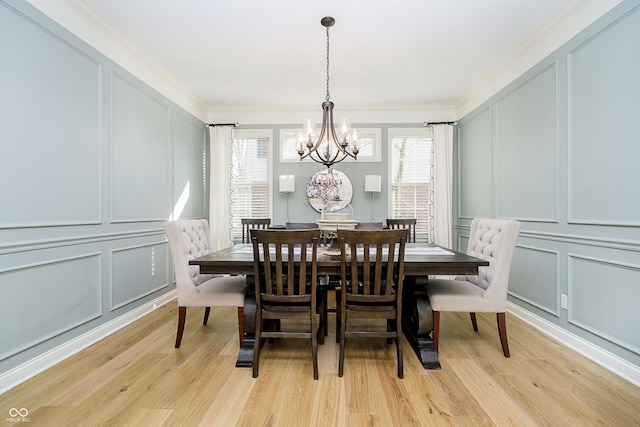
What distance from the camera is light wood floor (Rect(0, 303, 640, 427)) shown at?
1.58 meters

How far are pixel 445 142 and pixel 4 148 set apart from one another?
479 cm

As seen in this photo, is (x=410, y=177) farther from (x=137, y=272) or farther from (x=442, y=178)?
(x=137, y=272)

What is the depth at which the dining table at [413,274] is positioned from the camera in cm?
205

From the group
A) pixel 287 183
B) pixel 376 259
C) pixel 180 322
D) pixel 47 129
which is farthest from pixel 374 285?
pixel 287 183

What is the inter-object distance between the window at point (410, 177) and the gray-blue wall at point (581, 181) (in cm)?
136

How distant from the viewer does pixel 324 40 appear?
9.48 feet

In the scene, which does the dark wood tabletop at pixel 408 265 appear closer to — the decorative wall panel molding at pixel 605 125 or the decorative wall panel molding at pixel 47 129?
the decorative wall panel molding at pixel 605 125

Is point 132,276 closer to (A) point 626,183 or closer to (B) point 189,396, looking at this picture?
(B) point 189,396

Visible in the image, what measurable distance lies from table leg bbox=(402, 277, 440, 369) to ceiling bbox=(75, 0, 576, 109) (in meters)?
2.21

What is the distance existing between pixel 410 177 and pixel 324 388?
3.65m

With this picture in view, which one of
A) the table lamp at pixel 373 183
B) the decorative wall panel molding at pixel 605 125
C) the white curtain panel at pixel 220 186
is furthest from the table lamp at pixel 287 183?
the decorative wall panel molding at pixel 605 125

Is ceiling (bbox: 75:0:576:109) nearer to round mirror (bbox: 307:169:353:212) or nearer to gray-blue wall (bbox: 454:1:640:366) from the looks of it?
gray-blue wall (bbox: 454:1:640:366)

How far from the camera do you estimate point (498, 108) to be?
11.6 ft

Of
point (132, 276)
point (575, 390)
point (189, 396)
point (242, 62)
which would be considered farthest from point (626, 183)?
point (132, 276)
